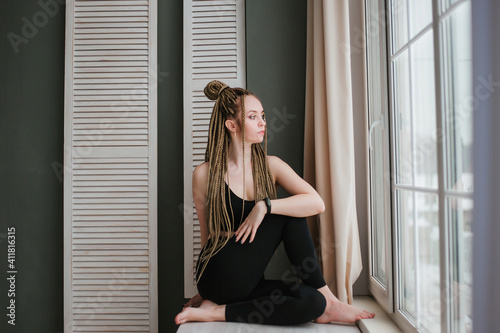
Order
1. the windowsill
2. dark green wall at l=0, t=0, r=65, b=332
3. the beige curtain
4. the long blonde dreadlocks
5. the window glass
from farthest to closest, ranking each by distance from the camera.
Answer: dark green wall at l=0, t=0, r=65, b=332 < the beige curtain < the long blonde dreadlocks < the windowsill < the window glass

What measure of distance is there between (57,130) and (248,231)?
1.43 metres

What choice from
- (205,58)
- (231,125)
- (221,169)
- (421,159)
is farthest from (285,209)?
(205,58)

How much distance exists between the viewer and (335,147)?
1735 millimetres

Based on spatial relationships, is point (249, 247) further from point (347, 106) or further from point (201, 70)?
point (201, 70)

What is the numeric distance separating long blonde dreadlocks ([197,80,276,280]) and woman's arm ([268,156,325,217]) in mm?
48

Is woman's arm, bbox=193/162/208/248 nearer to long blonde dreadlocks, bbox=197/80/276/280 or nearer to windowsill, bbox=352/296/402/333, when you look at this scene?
long blonde dreadlocks, bbox=197/80/276/280

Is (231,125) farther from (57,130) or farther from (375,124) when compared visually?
(57,130)

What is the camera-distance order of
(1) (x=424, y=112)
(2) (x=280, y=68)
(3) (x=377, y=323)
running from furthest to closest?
(2) (x=280, y=68) < (3) (x=377, y=323) < (1) (x=424, y=112)

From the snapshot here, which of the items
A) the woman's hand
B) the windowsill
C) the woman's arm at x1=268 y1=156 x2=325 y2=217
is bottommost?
the windowsill

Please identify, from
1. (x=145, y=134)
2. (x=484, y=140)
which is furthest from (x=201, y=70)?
(x=484, y=140)

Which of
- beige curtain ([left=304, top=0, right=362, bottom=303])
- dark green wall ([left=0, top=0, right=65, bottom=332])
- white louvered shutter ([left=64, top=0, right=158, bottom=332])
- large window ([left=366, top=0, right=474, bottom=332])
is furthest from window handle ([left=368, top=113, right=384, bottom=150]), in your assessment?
dark green wall ([left=0, top=0, right=65, bottom=332])

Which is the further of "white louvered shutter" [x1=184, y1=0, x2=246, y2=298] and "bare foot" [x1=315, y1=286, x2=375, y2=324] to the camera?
"white louvered shutter" [x1=184, y1=0, x2=246, y2=298]

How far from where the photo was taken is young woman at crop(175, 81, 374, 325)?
1.52m

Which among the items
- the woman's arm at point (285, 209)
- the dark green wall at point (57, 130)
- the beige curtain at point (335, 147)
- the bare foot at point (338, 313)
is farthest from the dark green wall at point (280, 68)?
the bare foot at point (338, 313)
